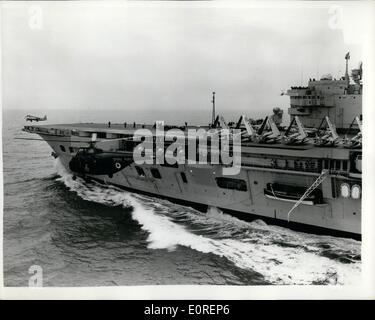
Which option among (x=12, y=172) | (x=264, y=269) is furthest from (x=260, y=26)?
(x=12, y=172)

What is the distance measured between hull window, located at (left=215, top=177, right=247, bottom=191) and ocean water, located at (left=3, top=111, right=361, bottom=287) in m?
1.44

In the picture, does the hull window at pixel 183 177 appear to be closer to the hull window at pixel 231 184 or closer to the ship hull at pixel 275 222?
the ship hull at pixel 275 222

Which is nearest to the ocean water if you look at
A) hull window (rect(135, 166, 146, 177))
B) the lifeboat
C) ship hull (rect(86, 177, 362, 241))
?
ship hull (rect(86, 177, 362, 241))

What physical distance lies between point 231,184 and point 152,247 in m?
4.84

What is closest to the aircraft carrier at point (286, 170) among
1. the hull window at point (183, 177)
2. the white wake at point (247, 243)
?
the hull window at point (183, 177)

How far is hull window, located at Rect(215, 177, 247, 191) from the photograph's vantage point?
665 inches

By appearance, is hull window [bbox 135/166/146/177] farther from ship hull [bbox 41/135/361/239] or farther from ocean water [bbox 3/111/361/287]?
ocean water [bbox 3/111/361/287]

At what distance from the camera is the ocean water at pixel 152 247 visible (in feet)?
40.3

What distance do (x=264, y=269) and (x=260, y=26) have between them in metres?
8.06

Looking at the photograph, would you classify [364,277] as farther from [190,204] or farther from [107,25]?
[107,25]

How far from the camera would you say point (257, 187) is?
16516 millimetres

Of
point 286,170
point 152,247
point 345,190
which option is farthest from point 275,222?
point 152,247

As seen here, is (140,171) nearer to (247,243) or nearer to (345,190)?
(247,243)

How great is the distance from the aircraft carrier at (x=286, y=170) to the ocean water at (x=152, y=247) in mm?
725
